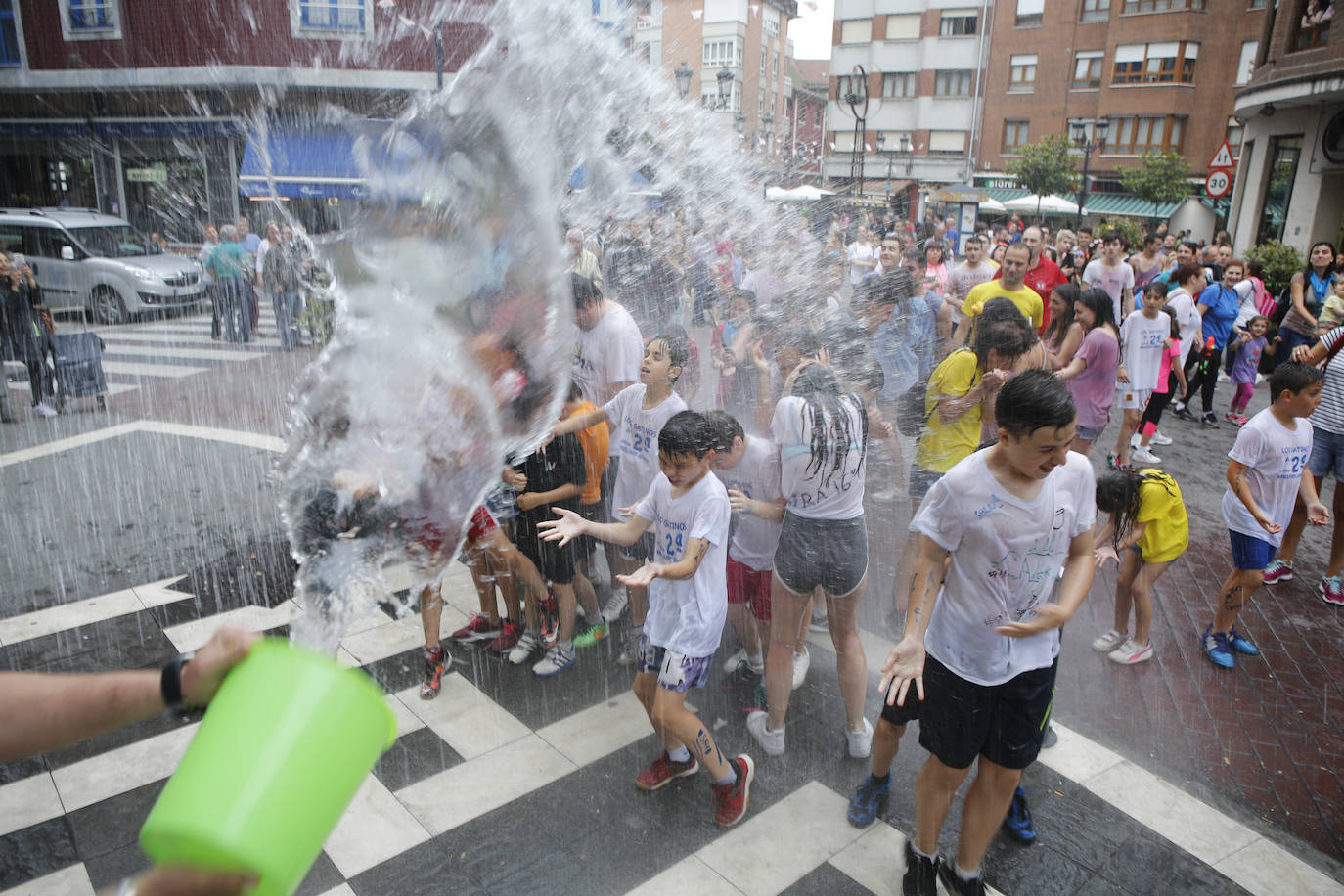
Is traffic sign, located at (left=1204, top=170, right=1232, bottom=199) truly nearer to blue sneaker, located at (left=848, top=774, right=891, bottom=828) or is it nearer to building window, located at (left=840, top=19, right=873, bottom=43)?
blue sneaker, located at (left=848, top=774, right=891, bottom=828)

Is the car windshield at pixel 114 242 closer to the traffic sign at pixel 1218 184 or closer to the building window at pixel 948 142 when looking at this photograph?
the traffic sign at pixel 1218 184

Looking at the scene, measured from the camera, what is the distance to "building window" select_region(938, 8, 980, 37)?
149 ft

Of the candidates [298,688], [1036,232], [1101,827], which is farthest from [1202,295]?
[298,688]

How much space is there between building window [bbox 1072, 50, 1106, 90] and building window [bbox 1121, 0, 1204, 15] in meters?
2.24

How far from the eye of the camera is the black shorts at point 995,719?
114 inches

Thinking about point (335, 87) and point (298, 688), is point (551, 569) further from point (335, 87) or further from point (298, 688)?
point (335, 87)

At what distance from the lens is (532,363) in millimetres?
4082

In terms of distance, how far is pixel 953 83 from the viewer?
46.7 m

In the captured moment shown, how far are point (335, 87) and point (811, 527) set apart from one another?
79.9ft

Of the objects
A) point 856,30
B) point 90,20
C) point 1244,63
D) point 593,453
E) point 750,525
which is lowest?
point 750,525

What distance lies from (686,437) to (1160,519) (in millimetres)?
2917

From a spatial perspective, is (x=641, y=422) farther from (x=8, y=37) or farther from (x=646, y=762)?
(x=8, y=37)

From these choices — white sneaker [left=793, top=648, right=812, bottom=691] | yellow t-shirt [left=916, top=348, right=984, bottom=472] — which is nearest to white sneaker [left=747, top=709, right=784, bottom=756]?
white sneaker [left=793, top=648, right=812, bottom=691]

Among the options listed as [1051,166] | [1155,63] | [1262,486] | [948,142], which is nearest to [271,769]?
[1262,486]
